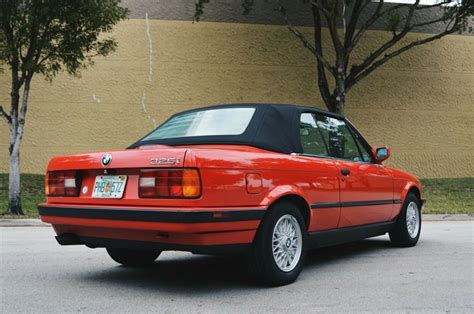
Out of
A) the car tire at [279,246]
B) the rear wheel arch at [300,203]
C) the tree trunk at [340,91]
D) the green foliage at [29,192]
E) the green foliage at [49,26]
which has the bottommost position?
the green foliage at [29,192]

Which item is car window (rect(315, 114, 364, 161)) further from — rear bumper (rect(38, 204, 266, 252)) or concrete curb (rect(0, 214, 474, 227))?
concrete curb (rect(0, 214, 474, 227))

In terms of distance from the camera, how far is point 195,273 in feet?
16.8

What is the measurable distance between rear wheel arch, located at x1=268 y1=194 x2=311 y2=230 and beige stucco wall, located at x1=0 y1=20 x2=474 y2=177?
45.9 feet

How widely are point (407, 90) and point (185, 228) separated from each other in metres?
18.4

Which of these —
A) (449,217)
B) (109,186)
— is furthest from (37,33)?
(449,217)

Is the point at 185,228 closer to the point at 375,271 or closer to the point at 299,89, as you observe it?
the point at 375,271

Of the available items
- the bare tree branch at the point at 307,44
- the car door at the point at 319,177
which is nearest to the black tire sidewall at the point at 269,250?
the car door at the point at 319,177

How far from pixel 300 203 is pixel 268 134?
0.65 meters

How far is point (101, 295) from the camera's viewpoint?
4234 mm

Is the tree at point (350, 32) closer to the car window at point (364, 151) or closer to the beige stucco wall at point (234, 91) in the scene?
the beige stucco wall at point (234, 91)

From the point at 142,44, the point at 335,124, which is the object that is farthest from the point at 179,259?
the point at 142,44

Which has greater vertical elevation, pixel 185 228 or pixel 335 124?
pixel 335 124

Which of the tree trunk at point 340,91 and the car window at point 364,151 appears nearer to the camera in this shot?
the car window at point 364,151

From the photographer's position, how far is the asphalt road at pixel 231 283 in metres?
3.92
